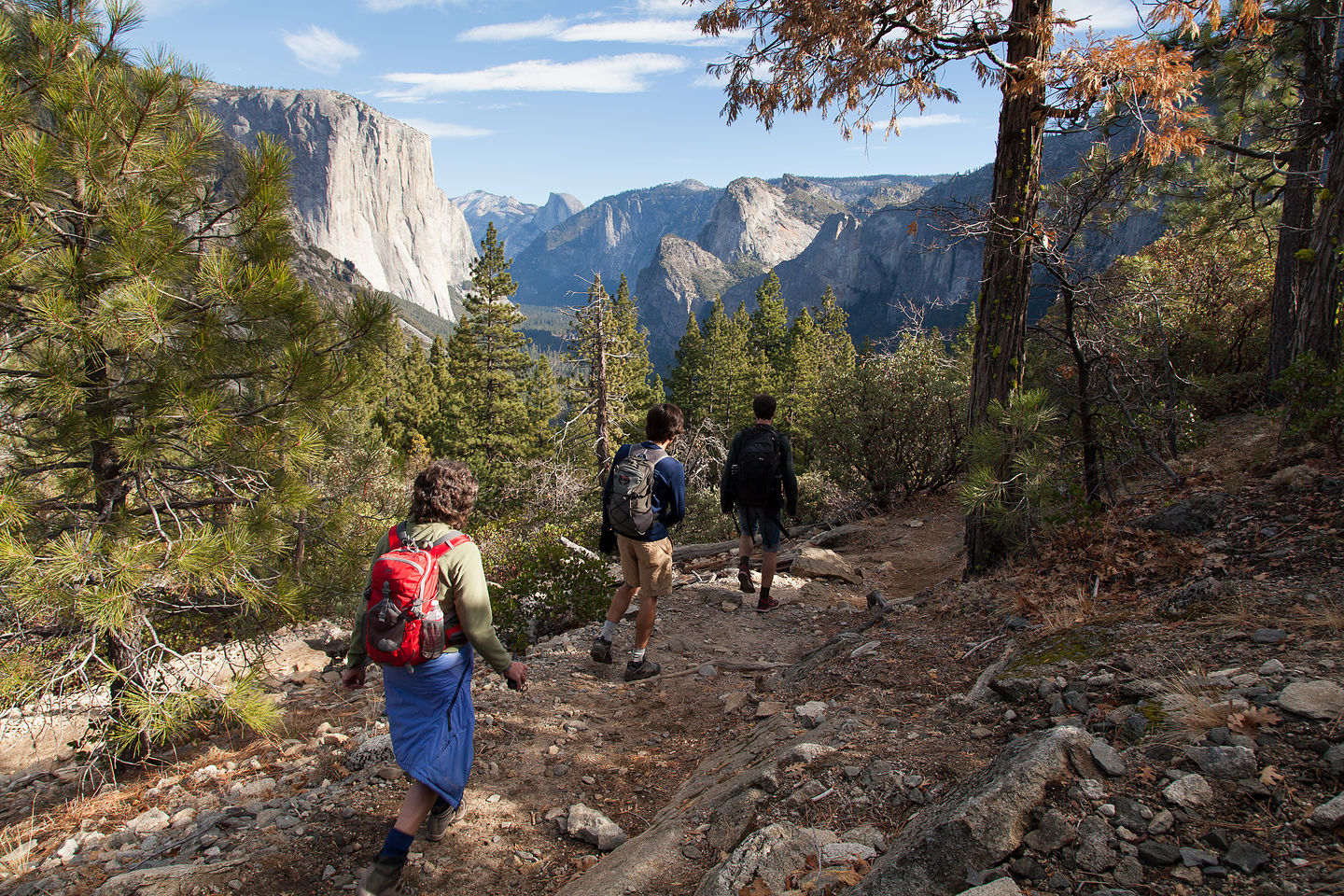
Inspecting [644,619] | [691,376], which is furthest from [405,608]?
[691,376]

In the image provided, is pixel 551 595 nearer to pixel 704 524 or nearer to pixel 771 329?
pixel 704 524

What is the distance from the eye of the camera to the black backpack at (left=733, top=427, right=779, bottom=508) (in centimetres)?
596

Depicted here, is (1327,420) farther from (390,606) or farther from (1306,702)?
(390,606)

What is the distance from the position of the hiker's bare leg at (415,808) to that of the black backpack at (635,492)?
2.06m

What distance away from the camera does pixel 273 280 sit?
4.58 meters

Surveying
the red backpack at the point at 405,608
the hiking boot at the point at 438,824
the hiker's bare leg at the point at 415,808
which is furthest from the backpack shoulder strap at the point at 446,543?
the hiking boot at the point at 438,824

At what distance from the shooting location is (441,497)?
9.23ft

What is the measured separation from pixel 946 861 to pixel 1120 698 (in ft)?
3.82

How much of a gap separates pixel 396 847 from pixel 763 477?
4092mm

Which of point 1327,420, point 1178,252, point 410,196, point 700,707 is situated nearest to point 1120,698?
point 700,707

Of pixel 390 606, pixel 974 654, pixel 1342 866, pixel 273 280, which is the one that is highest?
pixel 273 280

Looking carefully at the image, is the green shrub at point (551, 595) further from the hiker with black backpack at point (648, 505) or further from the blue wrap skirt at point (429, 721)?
the blue wrap skirt at point (429, 721)

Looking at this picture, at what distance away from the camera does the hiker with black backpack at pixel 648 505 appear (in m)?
4.44

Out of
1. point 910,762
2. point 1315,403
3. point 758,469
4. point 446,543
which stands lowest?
point 910,762
